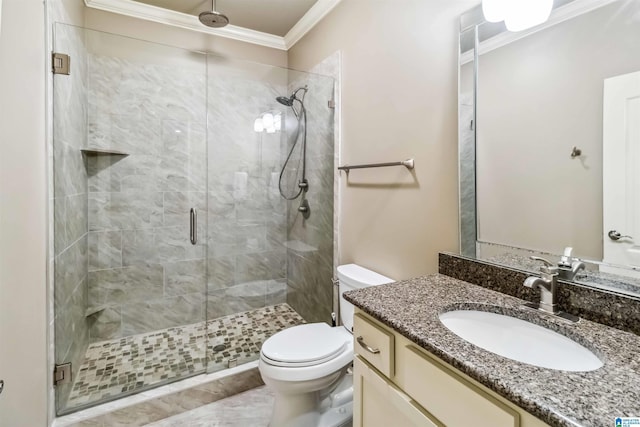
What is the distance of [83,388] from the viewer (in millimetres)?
1690

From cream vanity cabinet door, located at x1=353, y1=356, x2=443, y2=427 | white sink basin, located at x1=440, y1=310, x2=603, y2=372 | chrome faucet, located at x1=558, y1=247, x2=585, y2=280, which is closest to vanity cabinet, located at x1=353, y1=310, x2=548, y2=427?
cream vanity cabinet door, located at x1=353, y1=356, x2=443, y2=427

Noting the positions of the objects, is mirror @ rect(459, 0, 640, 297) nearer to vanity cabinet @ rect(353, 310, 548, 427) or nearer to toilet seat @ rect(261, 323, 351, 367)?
vanity cabinet @ rect(353, 310, 548, 427)

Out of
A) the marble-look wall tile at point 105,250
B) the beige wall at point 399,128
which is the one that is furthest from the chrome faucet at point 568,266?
the marble-look wall tile at point 105,250

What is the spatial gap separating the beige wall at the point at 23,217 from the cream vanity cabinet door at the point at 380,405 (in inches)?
58.1

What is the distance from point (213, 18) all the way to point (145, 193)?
142 cm

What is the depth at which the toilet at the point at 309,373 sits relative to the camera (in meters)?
1.36

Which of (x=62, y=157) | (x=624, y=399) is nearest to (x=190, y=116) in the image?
(x=62, y=157)

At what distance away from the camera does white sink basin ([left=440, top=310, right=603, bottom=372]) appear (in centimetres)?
76

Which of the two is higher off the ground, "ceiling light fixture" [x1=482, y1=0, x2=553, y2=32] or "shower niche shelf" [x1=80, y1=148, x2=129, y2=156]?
"ceiling light fixture" [x1=482, y1=0, x2=553, y2=32]

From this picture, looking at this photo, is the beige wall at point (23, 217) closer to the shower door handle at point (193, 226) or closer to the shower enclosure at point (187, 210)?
the shower enclosure at point (187, 210)

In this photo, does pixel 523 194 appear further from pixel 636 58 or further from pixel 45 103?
pixel 45 103

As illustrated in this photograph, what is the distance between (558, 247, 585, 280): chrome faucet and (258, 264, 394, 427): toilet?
838 millimetres

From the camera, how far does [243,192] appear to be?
2.57 meters

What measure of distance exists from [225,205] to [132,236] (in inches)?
29.1
